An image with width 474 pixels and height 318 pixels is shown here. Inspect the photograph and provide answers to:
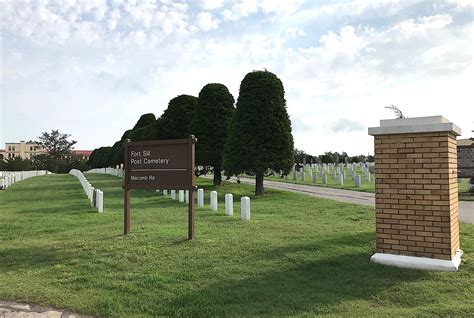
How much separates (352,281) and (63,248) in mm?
5706

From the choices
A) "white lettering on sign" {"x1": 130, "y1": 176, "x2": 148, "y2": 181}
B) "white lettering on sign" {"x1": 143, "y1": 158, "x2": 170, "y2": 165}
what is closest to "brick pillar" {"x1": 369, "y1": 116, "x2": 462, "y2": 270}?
"white lettering on sign" {"x1": 143, "y1": 158, "x2": 170, "y2": 165}

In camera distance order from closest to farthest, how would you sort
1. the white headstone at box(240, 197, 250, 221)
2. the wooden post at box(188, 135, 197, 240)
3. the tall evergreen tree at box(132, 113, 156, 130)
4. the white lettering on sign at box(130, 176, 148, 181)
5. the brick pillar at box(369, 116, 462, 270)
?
the brick pillar at box(369, 116, 462, 270) < the wooden post at box(188, 135, 197, 240) < the white lettering on sign at box(130, 176, 148, 181) < the white headstone at box(240, 197, 250, 221) < the tall evergreen tree at box(132, 113, 156, 130)

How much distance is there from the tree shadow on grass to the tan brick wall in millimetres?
507

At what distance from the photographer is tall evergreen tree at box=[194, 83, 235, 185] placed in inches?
1035

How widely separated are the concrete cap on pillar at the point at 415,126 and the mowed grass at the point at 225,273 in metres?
2.10

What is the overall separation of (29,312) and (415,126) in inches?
239

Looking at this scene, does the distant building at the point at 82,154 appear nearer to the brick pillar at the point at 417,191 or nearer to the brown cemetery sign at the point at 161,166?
the brown cemetery sign at the point at 161,166

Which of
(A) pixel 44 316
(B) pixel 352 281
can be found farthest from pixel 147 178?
(B) pixel 352 281

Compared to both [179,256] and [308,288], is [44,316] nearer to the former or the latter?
[179,256]

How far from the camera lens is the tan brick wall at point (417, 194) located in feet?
20.9

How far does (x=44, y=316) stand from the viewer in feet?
16.9

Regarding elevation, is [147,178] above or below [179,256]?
above

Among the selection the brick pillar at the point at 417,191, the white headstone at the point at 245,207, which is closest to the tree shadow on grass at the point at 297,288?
the brick pillar at the point at 417,191

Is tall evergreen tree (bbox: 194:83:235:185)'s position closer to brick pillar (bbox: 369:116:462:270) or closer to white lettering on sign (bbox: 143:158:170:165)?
white lettering on sign (bbox: 143:158:170:165)
